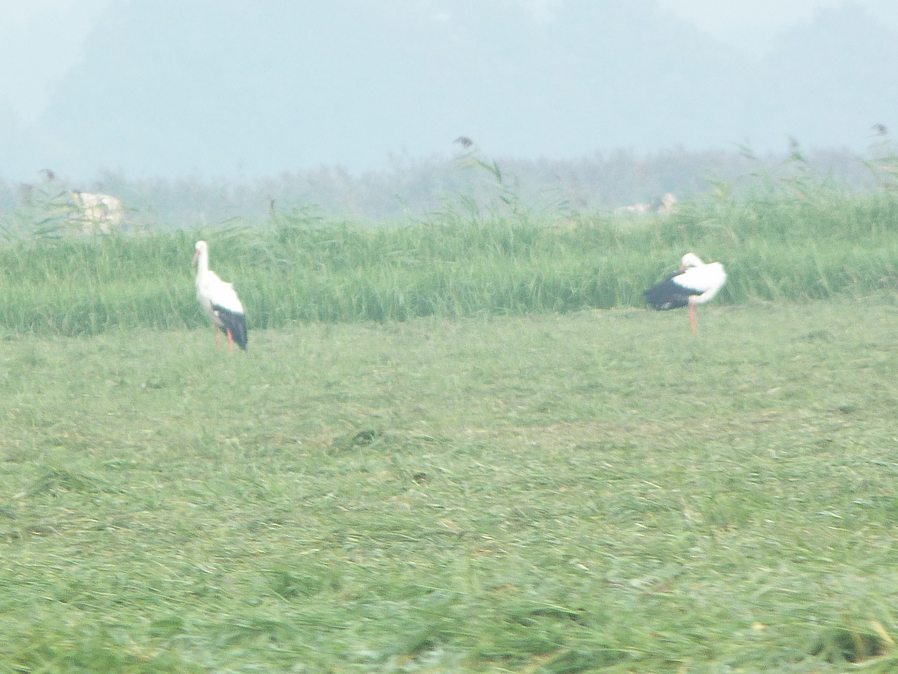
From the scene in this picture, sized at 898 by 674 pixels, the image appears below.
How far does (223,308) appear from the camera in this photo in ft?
27.8

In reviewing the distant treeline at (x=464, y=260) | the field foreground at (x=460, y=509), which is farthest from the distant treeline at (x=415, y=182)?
the field foreground at (x=460, y=509)

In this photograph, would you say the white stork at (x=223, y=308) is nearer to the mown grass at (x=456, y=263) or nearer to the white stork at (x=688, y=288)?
the mown grass at (x=456, y=263)

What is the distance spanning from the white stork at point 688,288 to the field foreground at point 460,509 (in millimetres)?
1249

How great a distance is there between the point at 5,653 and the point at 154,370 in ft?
15.6

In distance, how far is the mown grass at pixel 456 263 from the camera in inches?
376

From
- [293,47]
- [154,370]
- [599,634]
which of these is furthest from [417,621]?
[293,47]

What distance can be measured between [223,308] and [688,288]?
3124 mm

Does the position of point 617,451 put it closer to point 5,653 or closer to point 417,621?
point 417,621

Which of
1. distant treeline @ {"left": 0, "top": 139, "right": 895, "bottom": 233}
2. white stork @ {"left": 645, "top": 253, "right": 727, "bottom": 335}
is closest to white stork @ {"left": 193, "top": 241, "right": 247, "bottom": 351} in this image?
white stork @ {"left": 645, "top": 253, "right": 727, "bottom": 335}

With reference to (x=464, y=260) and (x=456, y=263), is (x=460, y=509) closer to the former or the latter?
(x=456, y=263)

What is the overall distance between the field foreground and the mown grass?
1.97m

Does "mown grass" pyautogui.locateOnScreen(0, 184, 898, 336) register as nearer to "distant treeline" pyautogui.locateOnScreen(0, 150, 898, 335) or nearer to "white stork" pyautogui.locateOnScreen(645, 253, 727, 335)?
"distant treeline" pyautogui.locateOnScreen(0, 150, 898, 335)

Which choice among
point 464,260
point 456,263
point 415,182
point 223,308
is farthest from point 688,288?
point 415,182

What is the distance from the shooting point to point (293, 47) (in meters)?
71.1
